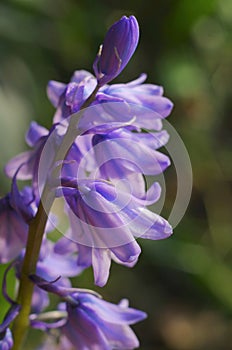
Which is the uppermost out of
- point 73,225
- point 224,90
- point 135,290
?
point 73,225

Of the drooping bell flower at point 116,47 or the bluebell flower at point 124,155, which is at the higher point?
the drooping bell flower at point 116,47

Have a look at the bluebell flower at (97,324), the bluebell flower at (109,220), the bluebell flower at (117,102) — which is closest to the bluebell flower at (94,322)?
the bluebell flower at (97,324)

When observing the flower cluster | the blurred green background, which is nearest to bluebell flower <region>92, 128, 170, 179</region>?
the flower cluster

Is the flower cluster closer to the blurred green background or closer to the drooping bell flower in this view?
the drooping bell flower

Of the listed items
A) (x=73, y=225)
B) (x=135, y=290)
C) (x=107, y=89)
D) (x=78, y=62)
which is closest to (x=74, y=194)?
(x=73, y=225)

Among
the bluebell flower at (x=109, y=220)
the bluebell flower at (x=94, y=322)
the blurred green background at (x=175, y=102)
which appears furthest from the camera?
the blurred green background at (x=175, y=102)

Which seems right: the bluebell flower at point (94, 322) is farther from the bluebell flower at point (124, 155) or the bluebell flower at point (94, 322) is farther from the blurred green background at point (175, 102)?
the blurred green background at point (175, 102)

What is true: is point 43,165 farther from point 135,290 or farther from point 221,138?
point 221,138
